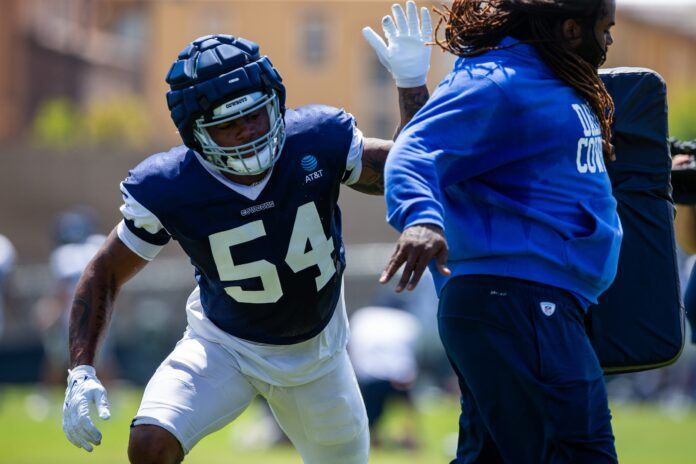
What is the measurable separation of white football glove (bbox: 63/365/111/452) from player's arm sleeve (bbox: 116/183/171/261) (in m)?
0.47

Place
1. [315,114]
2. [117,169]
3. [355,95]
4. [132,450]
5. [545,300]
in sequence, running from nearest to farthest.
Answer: [545,300] → [132,450] → [315,114] → [117,169] → [355,95]

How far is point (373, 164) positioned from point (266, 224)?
451 mm

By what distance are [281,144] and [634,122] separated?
1212 mm

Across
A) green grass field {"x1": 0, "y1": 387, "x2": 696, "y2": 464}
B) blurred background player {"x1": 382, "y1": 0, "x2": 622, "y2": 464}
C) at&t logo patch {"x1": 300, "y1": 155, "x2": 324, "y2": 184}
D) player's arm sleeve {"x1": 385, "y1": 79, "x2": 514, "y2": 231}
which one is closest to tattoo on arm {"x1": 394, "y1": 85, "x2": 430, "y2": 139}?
at&t logo patch {"x1": 300, "y1": 155, "x2": 324, "y2": 184}

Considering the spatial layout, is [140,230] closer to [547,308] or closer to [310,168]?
[310,168]

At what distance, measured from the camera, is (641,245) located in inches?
161

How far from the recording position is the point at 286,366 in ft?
14.3

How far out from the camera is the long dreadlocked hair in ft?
11.7

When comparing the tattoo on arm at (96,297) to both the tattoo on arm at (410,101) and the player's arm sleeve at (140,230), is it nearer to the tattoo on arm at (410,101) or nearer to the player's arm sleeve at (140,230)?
the player's arm sleeve at (140,230)

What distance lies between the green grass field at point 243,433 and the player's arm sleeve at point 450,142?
5955mm

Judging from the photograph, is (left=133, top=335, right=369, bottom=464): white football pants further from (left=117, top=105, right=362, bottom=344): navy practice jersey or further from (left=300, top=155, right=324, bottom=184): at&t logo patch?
(left=300, top=155, right=324, bottom=184): at&t logo patch

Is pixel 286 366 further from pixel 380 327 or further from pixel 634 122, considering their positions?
pixel 380 327

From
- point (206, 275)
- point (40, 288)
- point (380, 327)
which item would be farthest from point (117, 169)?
point (206, 275)

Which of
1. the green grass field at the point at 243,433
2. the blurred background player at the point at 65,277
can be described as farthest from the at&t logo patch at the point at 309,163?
the blurred background player at the point at 65,277
